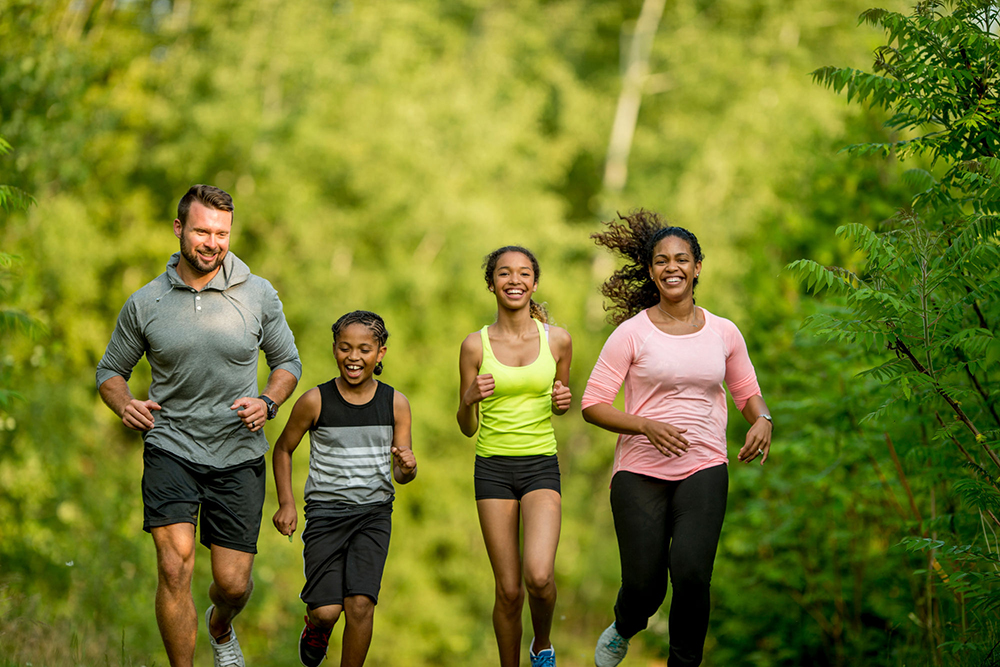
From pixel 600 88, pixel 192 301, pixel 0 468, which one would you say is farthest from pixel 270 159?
pixel 192 301

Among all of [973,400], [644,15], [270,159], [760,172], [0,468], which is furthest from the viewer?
[644,15]

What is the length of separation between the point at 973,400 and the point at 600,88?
24514 millimetres

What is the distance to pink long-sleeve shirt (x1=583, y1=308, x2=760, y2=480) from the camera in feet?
18.9

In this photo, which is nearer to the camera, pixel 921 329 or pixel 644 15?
pixel 921 329

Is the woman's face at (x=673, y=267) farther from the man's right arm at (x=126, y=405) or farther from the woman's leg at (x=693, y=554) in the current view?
the man's right arm at (x=126, y=405)

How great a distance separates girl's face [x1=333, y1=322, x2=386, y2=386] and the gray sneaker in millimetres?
2327

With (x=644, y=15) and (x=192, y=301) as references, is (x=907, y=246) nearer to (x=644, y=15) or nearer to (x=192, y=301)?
(x=192, y=301)

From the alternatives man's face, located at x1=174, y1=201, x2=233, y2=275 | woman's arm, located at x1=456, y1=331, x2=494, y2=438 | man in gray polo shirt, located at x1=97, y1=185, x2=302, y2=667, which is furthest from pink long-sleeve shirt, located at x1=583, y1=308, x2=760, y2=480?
man's face, located at x1=174, y1=201, x2=233, y2=275

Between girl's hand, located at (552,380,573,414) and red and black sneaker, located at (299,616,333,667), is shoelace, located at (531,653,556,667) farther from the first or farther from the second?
girl's hand, located at (552,380,573,414)

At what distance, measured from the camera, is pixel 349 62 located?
23266 mm

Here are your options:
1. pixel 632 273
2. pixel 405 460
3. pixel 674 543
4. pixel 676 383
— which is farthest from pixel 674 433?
pixel 405 460

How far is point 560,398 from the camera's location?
19.8 feet

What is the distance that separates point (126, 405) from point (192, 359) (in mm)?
436

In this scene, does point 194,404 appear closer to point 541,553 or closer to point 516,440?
point 516,440
